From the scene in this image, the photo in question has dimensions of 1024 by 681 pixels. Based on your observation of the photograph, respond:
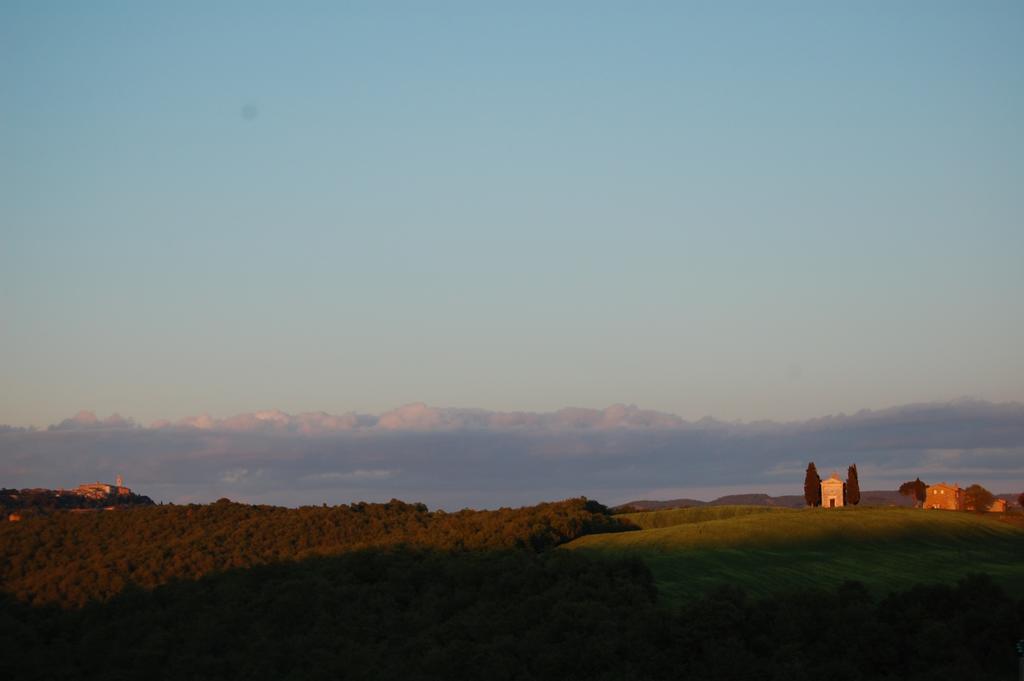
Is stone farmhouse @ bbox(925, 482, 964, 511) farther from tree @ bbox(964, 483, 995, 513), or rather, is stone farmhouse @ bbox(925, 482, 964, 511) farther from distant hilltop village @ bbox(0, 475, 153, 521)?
distant hilltop village @ bbox(0, 475, 153, 521)

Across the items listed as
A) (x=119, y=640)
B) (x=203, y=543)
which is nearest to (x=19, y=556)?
(x=203, y=543)

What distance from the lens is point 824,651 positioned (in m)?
45.1

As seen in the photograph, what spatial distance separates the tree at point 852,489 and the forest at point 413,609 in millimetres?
28534

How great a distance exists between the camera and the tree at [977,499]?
100812mm

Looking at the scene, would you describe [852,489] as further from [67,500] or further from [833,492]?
[67,500]

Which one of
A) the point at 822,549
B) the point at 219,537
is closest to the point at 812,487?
the point at 822,549

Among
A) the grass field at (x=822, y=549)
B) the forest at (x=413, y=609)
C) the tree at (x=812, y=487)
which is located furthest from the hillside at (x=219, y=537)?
the tree at (x=812, y=487)

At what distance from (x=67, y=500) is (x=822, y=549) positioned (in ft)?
260

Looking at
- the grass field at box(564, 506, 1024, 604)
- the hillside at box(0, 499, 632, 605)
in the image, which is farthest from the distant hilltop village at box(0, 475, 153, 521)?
the grass field at box(564, 506, 1024, 604)

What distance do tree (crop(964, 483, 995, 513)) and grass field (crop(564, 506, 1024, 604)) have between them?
1807 centimetres

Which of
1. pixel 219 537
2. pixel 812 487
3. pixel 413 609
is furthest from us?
pixel 812 487

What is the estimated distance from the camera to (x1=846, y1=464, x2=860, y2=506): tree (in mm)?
100375

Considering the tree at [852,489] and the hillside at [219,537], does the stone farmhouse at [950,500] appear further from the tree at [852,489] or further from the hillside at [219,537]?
the hillside at [219,537]

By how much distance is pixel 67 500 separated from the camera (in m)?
116
